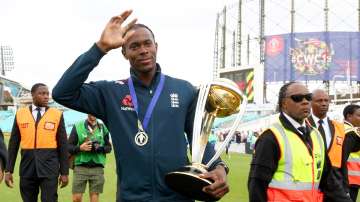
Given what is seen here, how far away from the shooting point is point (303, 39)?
53281mm

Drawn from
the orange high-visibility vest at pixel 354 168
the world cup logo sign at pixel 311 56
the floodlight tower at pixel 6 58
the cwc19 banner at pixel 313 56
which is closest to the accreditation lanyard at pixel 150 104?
the orange high-visibility vest at pixel 354 168

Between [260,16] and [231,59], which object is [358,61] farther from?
[231,59]

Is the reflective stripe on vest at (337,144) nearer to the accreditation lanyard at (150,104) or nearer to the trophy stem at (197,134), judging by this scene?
the trophy stem at (197,134)

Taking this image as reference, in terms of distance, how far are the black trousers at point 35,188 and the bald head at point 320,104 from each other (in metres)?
3.53

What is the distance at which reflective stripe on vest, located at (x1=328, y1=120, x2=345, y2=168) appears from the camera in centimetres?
657

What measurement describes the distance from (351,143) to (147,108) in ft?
16.5

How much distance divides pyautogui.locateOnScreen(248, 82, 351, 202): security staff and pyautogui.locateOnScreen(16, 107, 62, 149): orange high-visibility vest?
13.1 ft

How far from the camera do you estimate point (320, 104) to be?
7.11 metres

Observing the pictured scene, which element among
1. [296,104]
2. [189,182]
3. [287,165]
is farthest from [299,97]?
[189,182]

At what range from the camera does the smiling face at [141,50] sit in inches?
124

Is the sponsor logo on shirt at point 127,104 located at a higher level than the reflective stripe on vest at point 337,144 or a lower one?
higher

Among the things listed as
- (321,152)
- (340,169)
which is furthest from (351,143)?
(321,152)

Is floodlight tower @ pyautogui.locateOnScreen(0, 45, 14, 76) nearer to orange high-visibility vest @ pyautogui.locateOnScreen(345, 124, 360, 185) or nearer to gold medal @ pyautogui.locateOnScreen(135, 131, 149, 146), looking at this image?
orange high-visibility vest @ pyautogui.locateOnScreen(345, 124, 360, 185)

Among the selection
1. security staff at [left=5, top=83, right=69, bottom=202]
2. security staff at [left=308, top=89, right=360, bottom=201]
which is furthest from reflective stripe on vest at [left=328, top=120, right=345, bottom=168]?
security staff at [left=5, top=83, right=69, bottom=202]
